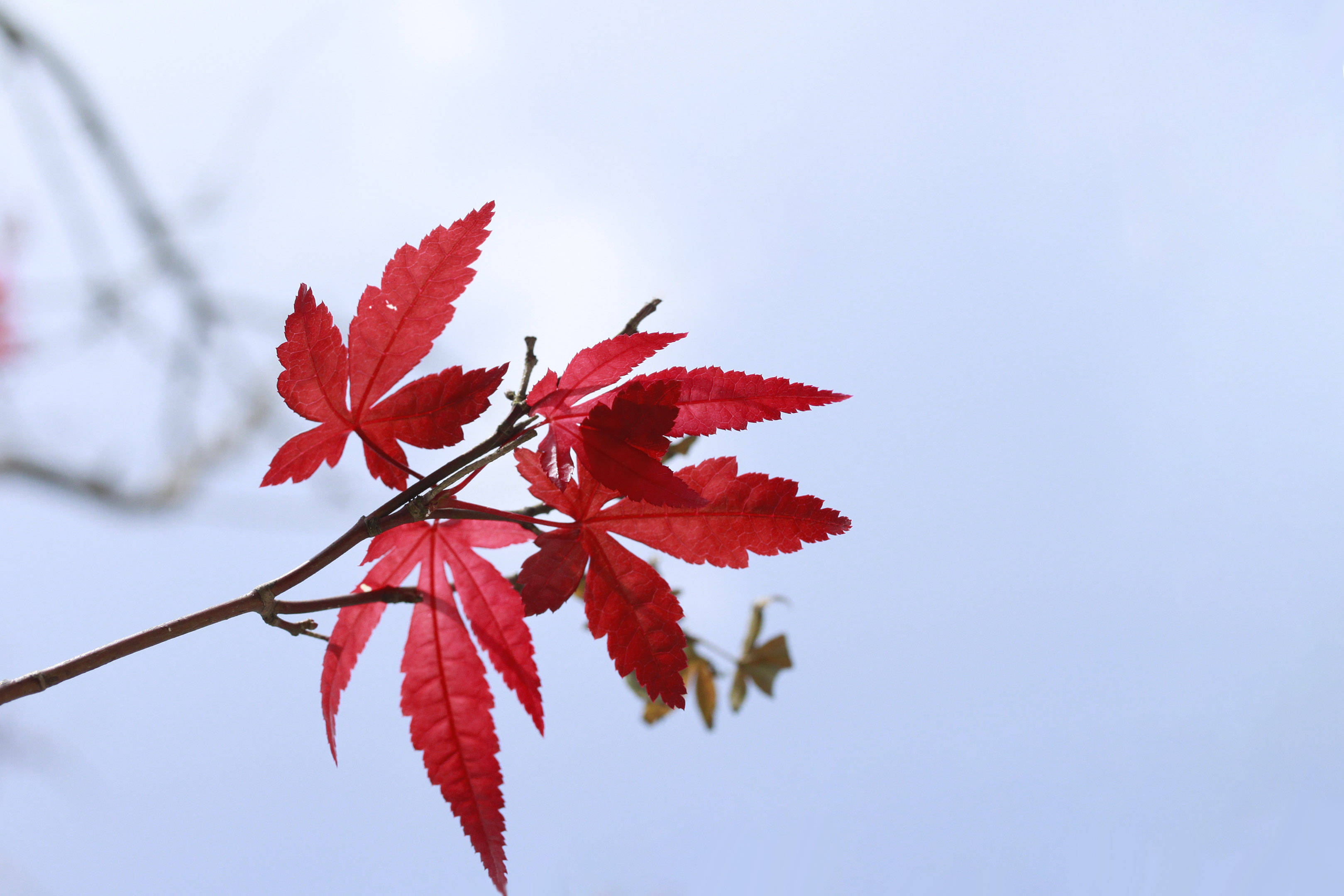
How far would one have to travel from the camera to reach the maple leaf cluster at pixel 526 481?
0.78m

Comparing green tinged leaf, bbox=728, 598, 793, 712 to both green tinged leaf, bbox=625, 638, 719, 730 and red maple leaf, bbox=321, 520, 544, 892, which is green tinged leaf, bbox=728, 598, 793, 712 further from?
red maple leaf, bbox=321, 520, 544, 892

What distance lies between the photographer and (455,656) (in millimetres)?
869

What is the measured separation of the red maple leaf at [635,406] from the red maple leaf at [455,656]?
168 mm

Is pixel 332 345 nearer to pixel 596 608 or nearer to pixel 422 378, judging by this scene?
pixel 422 378

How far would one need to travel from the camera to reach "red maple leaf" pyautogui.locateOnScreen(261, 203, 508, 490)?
784 mm

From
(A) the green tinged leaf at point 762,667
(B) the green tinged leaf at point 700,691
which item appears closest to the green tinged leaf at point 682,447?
(B) the green tinged leaf at point 700,691

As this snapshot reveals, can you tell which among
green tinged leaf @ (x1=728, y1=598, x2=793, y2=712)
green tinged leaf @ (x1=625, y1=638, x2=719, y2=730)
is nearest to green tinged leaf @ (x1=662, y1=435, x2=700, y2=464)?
green tinged leaf @ (x1=625, y1=638, x2=719, y2=730)

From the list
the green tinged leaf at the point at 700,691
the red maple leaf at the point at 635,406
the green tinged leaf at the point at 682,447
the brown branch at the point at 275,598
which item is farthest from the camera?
the green tinged leaf at the point at 700,691

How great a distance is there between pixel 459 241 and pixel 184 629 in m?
0.46

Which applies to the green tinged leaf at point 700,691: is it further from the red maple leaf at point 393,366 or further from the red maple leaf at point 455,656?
the red maple leaf at point 393,366

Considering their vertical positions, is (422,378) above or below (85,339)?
below

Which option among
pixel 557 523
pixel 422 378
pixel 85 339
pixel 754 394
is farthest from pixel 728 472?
pixel 85 339

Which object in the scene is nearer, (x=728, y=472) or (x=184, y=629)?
(x=184, y=629)

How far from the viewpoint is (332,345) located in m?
0.79
